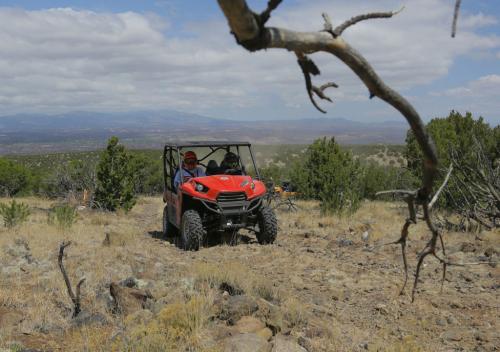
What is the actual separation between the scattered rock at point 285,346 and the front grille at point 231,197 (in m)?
4.68

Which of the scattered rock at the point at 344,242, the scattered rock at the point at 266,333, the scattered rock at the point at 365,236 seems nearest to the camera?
the scattered rock at the point at 266,333

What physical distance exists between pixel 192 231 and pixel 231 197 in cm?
94

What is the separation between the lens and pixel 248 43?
1.39m

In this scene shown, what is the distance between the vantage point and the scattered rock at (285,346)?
163 inches

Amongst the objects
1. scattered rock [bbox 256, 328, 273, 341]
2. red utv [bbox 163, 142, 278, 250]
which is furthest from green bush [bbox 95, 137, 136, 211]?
scattered rock [bbox 256, 328, 273, 341]

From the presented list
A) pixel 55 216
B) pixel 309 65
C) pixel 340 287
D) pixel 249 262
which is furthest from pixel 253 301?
pixel 55 216

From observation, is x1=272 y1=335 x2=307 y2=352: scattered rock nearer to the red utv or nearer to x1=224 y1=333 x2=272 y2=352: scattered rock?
x1=224 y1=333 x2=272 y2=352: scattered rock

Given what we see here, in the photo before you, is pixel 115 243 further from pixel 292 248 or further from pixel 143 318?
pixel 143 318

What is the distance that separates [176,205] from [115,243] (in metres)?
1.32

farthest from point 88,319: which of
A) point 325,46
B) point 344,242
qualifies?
Result: point 344,242

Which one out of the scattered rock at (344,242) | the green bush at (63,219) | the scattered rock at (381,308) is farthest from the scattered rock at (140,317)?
the green bush at (63,219)

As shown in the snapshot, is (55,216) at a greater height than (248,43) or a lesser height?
lesser

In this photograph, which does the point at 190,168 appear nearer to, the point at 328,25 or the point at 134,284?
the point at 134,284

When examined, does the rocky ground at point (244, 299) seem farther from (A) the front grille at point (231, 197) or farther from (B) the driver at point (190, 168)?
(B) the driver at point (190, 168)
